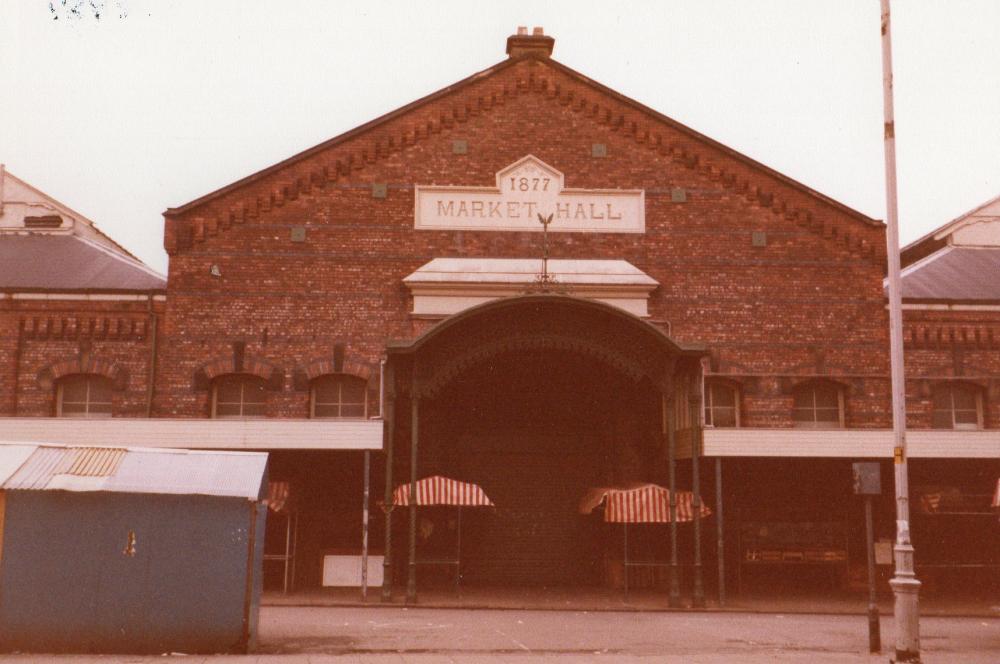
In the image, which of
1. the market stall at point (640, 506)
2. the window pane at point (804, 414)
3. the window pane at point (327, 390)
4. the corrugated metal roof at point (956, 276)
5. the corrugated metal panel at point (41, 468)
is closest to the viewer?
the corrugated metal panel at point (41, 468)

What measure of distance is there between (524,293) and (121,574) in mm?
13154

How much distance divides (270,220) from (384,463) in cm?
650

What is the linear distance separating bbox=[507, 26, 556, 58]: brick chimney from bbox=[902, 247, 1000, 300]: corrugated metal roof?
1096 cm

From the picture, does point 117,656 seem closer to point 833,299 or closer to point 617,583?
point 617,583

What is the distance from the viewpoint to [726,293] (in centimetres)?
2564

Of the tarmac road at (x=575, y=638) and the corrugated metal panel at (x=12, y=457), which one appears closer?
the corrugated metal panel at (x=12, y=457)

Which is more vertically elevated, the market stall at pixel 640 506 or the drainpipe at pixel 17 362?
the drainpipe at pixel 17 362

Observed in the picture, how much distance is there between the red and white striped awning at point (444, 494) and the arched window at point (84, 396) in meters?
8.24

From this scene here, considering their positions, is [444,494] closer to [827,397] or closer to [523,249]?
[523,249]

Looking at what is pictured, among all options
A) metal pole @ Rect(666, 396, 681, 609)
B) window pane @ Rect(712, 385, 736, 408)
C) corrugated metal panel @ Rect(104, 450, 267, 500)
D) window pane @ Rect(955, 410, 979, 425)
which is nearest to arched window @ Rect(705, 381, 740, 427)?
window pane @ Rect(712, 385, 736, 408)

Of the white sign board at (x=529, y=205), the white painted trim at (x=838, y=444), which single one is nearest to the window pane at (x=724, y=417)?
the white painted trim at (x=838, y=444)

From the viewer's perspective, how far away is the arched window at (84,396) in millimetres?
25250

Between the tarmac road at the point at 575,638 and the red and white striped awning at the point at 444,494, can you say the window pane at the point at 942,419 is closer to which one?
the tarmac road at the point at 575,638

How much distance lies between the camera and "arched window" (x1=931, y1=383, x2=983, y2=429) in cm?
2623
